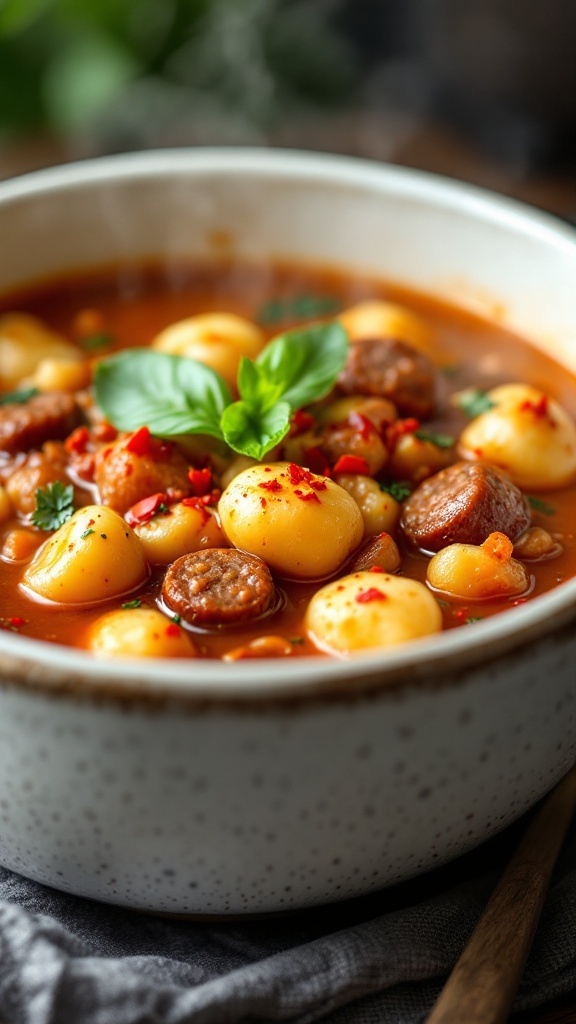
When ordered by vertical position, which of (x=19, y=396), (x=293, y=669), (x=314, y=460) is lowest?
(x=19, y=396)

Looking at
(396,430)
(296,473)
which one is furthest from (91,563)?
(396,430)

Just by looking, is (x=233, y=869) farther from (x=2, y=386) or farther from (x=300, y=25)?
(x=300, y=25)

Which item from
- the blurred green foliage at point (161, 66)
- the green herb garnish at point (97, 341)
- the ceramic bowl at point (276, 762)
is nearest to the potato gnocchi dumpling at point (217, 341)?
the green herb garnish at point (97, 341)

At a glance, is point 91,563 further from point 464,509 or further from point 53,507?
point 464,509

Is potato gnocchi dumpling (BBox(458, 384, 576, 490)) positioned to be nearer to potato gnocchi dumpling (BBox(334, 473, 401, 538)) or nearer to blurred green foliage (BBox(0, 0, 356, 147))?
potato gnocchi dumpling (BBox(334, 473, 401, 538))

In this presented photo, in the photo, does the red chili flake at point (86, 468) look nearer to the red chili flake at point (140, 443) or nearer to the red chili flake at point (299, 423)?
the red chili flake at point (140, 443)

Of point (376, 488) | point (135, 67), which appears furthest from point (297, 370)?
point (135, 67)

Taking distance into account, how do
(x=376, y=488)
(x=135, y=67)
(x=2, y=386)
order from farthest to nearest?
(x=135, y=67) → (x=2, y=386) → (x=376, y=488)
